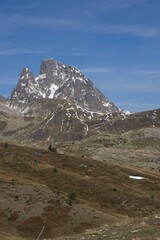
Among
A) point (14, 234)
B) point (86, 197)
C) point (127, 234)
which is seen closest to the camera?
point (127, 234)

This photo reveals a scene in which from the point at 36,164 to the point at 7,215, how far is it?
162 ft

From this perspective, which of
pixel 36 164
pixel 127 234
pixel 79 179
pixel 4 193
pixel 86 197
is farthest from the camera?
pixel 36 164

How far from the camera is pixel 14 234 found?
65.9m

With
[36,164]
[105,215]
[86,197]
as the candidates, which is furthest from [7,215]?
[36,164]

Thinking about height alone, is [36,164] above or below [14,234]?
above

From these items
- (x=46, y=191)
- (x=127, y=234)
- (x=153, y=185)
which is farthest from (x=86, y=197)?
(x=127, y=234)

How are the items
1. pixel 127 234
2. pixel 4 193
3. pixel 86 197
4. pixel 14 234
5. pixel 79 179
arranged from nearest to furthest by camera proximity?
1. pixel 127 234
2. pixel 14 234
3. pixel 4 193
4. pixel 86 197
5. pixel 79 179

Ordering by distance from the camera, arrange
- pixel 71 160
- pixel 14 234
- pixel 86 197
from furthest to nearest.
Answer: pixel 71 160
pixel 86 197
pixel 14 234

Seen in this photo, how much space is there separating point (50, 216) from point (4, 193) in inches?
537

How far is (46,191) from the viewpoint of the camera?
284ft

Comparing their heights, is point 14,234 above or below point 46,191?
below

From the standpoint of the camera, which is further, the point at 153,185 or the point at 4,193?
the point at 153,185

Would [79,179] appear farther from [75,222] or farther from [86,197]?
[75,222]

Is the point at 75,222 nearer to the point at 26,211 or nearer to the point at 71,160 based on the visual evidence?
the point at 26,211
